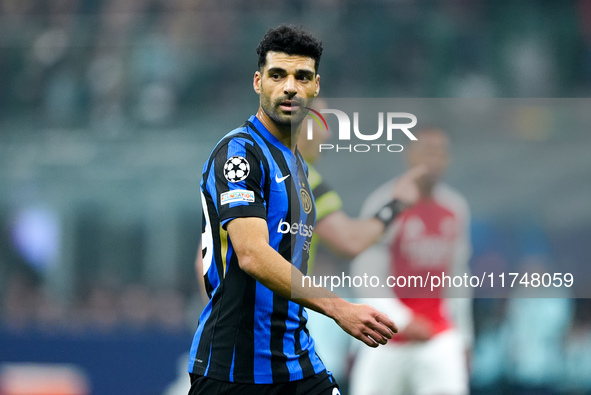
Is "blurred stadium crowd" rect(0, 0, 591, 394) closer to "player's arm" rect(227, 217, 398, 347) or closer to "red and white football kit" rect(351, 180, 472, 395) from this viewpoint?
"red and white football kit" rect(351, 180, 472, 395)

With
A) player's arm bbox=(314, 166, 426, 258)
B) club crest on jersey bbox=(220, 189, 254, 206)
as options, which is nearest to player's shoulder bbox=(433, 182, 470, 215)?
player's arm bbox=(314, 166, 426, 258)

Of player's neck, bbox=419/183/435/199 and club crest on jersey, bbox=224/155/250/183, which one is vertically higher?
player's neck, bbox=419/183/435/199

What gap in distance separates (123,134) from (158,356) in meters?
2.36

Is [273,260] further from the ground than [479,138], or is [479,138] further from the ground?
[479,138]

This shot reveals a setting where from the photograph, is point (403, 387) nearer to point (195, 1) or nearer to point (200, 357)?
point (200, 357)

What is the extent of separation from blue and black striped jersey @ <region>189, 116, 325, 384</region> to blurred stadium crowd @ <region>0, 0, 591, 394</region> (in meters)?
4.40

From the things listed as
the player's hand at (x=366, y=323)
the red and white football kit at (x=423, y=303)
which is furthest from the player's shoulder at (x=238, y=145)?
the red and white football kit at (x=423, y=303)

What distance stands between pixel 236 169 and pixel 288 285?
0.47 m

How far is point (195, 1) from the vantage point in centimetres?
1051

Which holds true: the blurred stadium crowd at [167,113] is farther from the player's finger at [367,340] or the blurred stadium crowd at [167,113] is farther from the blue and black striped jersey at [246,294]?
the player's finger at [367,340]

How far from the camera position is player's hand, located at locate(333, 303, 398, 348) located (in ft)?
9.15

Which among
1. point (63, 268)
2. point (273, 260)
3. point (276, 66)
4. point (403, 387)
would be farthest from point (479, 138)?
point (273, 260)

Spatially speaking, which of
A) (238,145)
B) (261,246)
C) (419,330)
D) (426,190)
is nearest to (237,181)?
(238,145)

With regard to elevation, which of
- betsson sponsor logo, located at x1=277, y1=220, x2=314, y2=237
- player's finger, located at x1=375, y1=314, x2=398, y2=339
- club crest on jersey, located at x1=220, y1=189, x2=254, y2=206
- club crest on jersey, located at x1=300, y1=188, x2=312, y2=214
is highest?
club crest on jersey, located at x1=300, y1=188, x2=312, y2=214
